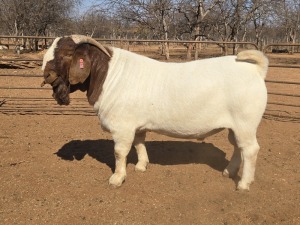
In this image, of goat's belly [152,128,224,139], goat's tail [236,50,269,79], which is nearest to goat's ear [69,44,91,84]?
goat's belly [152,128,224,139]

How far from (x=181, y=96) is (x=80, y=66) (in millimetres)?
1118

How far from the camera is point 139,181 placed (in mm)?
4027

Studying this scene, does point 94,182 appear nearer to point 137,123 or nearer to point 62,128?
point 137,123

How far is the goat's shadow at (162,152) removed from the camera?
184 inches

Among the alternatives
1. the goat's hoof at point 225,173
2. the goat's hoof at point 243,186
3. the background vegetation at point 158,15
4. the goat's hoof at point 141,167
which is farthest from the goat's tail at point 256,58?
the background vegetation at point 158,15

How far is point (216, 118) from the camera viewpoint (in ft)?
11.2

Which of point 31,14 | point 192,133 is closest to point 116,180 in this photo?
point 192,133

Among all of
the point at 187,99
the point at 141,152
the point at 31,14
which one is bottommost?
the point at 141,152

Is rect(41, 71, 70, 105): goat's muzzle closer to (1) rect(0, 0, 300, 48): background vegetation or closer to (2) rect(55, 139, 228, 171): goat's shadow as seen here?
(2) rect(55, 139, 228, 171): goat's shadow

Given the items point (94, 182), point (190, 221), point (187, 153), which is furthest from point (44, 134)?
point (190, 221)

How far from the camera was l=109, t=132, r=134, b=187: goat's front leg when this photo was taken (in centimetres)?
359

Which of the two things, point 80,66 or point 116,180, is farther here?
point 116,180

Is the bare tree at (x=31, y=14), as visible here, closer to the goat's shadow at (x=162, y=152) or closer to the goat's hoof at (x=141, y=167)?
the goat's shadow at (x=162, y=152)

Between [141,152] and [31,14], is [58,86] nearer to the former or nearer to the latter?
[141,152]
